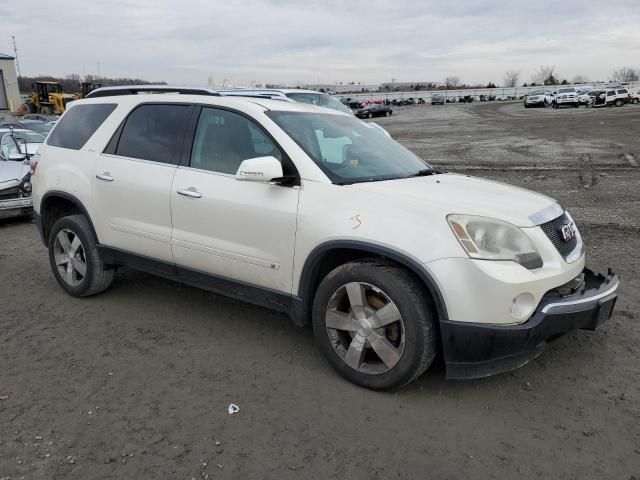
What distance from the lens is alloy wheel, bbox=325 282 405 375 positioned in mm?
3184

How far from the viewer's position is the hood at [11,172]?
8.38 metres

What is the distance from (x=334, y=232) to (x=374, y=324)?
61 centimetres

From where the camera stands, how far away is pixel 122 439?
2.88 metres

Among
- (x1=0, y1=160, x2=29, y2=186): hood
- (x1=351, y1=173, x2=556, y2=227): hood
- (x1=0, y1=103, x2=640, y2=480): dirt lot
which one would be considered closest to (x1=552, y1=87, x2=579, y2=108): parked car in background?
(x1=0, y1=160, x2=29, y2=186): hood

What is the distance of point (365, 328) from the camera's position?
3.27 meters

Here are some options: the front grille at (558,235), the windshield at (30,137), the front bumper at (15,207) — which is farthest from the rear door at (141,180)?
the windshield at (30,137)

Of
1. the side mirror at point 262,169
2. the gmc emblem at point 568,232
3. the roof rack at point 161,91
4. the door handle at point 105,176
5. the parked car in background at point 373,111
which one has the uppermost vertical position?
the roof rack at point 161,91

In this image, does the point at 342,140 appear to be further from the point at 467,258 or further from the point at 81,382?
the point at 81,382

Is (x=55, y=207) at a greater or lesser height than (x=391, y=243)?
lesser

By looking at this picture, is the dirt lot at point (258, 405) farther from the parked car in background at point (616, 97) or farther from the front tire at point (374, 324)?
the parked car in background at point (616, 97)

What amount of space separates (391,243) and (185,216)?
1.68 metres

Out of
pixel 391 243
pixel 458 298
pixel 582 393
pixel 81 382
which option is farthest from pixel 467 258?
pixel 81 382

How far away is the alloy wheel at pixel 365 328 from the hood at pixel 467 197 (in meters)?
0.62

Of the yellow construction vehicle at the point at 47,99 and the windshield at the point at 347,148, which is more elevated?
the windshield at the point at 347,148
